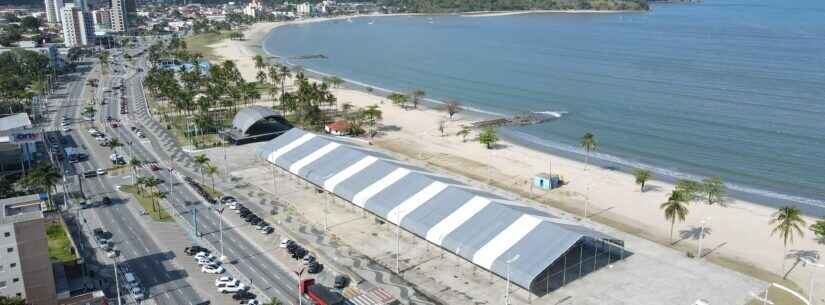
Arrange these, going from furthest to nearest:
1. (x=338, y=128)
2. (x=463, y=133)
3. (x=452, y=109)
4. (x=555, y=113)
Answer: (x=555, y=113)
(x=452, y=109)
(x=338, y=128)
(x=463, y=133)

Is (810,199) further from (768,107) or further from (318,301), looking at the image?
(318,301)

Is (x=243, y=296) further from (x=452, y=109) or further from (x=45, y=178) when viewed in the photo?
(x=452, y=109)

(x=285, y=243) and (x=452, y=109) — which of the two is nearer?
(x=285, y=243)

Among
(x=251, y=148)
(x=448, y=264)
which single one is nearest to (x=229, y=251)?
(x=448, y=264)

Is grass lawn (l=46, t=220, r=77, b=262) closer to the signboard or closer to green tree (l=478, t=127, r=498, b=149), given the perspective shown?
the signboard

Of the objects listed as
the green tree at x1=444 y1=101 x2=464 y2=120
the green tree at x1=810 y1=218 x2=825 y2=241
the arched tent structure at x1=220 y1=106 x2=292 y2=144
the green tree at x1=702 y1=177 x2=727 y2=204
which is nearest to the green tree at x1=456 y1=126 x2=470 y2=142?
the green tree at x1=444 y1=101 x2=464 y2=120

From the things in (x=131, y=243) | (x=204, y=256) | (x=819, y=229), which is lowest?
(x=131, y=243)

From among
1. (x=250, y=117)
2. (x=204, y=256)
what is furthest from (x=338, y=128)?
(x=204, y=256)

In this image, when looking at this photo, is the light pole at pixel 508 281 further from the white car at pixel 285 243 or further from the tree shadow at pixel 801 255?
the tree shadow at pixel 801 255
